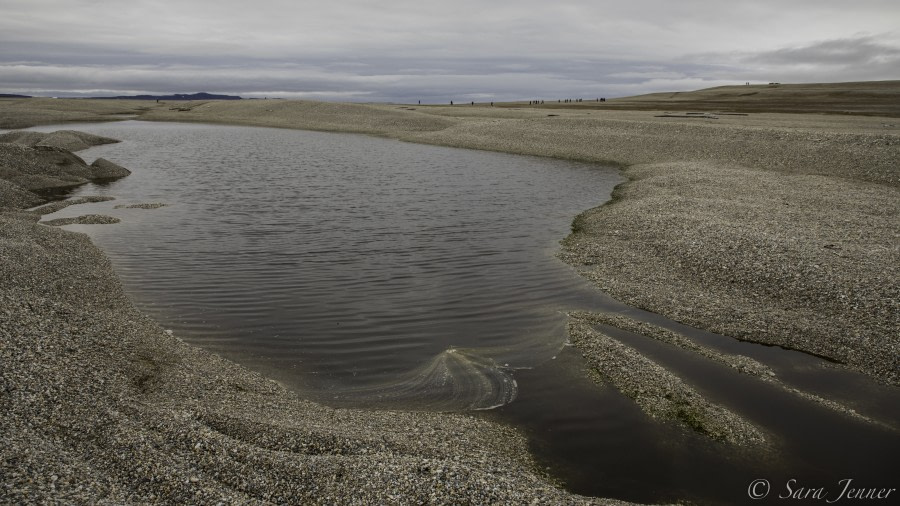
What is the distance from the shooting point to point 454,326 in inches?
664

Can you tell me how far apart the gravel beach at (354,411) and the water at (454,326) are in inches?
32.5

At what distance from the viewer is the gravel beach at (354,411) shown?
8992mm

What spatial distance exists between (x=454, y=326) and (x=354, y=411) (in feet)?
17.3

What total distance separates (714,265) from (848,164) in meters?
26.9

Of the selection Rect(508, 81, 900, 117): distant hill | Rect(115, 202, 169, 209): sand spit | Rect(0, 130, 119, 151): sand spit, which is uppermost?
Rect(508, 81, 900, 117): distant hill

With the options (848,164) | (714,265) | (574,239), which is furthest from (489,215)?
(848,164)

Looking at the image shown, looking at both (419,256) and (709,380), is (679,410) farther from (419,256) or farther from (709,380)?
(419,256)

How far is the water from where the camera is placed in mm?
11055

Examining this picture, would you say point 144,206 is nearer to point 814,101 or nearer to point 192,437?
point 192,437

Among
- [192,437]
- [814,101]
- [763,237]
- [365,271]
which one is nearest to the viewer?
[192,437]

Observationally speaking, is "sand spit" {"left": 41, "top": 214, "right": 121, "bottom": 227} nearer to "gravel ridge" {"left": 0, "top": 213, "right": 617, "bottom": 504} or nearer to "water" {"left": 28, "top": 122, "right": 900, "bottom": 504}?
"water" {"left": 28, "top": 122, "right": 900, "bottom": 504}

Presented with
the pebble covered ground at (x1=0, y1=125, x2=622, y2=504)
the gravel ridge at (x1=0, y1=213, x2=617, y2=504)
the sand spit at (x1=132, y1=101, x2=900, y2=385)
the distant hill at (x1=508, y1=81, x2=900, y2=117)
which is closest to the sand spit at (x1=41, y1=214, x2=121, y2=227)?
the pebble covered ground at (x1=0, y1=125, x2=622, y2=504)

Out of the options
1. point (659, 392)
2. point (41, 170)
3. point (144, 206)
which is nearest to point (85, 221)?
point (144, 206)

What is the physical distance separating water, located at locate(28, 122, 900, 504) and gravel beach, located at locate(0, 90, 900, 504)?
2.71 ft
